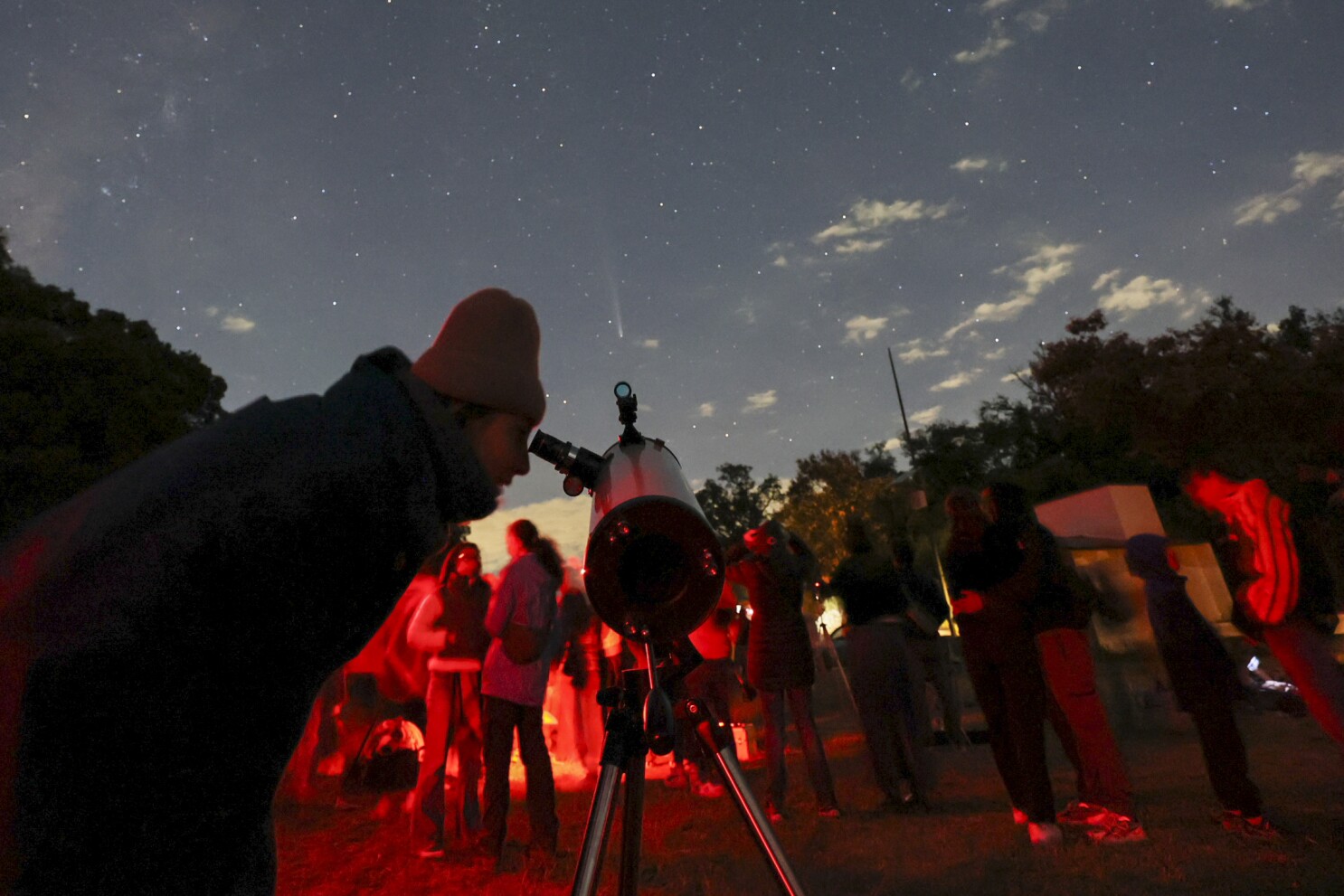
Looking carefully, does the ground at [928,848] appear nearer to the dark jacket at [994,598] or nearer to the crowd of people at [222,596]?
the dark jacket at [994,598]

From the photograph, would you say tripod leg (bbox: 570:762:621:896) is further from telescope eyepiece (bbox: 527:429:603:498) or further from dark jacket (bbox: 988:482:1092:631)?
dark jacket (bbox: 988:482:1092:631)

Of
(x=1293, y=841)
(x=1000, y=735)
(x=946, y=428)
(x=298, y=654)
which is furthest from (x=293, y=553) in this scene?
(x=946, y=428)

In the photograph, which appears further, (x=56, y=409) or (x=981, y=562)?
(x=56, y=409)

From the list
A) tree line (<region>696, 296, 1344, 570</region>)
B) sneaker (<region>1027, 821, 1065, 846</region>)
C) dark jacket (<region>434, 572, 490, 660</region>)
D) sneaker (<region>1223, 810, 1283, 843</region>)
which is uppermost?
tree line (<region>696, 296, 1344, 570</region>)

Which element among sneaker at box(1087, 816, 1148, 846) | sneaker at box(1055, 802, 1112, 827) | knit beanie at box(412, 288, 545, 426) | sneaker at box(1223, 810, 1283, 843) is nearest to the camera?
knit beanie at box(412, 288, 545, 426)

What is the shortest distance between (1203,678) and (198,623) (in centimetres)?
470

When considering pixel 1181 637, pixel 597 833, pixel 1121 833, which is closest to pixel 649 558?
pixel 597 833

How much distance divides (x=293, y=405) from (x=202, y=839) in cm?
54

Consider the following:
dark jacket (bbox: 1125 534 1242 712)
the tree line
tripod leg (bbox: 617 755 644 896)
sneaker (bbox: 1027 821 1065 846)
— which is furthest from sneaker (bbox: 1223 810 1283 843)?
the tree line

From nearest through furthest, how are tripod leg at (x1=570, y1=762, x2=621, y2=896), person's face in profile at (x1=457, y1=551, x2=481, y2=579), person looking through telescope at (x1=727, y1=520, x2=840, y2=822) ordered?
tripod leg at (x1=570, y1=762, x2=621, y2=896)
person's face in profile at (x1=457, y1=551, x2=481, y2=579)
person looking through telescope at (x1=727, y1=520, x2=840, y2=822)

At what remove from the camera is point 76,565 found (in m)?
0.77

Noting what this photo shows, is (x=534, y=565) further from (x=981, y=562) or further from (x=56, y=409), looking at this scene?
(x=56, y=409)

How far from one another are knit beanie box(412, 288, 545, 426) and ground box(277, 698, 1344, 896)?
2.48m

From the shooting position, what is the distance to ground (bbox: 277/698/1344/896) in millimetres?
3453
